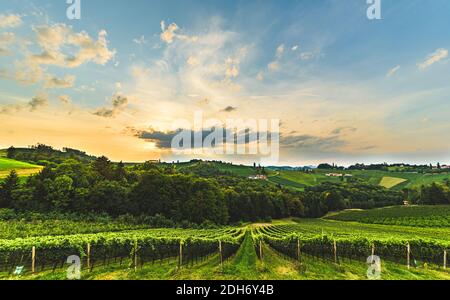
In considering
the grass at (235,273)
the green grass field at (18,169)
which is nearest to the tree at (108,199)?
the green grass field at (18,169)

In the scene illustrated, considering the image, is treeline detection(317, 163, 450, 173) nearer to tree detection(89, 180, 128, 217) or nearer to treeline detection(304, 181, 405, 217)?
treeline detection(304, 181, 405, 217)

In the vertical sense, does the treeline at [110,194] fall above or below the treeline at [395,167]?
below

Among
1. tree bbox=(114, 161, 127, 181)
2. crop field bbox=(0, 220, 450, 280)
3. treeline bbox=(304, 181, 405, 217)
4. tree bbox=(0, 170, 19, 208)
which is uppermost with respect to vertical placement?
tree bbox=(114, 161, 127, 181)

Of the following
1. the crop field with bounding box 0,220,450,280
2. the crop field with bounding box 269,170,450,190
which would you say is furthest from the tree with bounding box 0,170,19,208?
the crop field with bounding box 269,170,450,190

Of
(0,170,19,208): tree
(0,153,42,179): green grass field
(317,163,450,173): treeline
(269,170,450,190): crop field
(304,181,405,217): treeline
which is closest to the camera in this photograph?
(0,170,19,208): tree

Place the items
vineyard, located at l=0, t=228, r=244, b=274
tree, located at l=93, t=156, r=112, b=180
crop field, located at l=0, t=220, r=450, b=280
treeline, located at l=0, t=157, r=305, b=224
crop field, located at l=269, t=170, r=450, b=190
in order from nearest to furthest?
crop field, located at l=0, t=220, r=450, b=280 < vineyard, located at l=0, t=228, r=244, b=274 < treeline, located at l=0, t=157, r=305, b=224 < tree, located at l=93, t=156, r=112, b=180 < crop field, located at l=269, t=170, r=450, b=190

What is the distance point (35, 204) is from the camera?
2959 centimetres

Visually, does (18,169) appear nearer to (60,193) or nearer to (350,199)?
(60,193)

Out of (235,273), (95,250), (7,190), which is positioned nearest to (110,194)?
(7,190)

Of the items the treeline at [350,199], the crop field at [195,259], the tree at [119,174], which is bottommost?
the treeline at [350,199]

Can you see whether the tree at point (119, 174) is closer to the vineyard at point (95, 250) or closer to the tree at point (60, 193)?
the tree at point (60, 193)
